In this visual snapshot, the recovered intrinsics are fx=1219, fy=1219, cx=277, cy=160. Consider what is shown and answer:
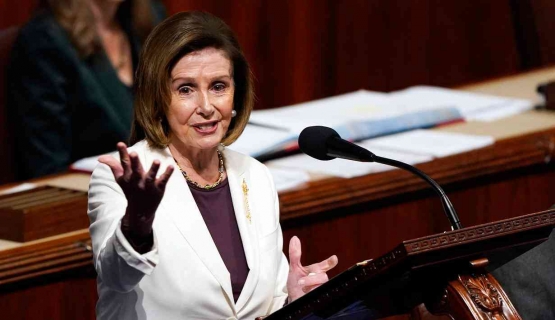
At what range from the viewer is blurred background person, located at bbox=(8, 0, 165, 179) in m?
3.93

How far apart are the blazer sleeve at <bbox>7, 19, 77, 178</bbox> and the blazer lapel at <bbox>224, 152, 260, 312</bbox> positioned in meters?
1.58

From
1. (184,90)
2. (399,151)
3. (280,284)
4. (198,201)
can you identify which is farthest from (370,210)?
(184,90)

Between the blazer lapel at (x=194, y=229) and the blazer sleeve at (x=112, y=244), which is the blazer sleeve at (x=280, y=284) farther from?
the blazer sleeve at (x=112, y=244)

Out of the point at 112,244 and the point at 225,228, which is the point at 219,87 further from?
the point at 112,244

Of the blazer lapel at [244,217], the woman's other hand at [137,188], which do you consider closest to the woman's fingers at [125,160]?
the woman's other hand at [137,188]

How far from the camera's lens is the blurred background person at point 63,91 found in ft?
12.9

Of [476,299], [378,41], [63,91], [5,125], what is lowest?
[476,299]

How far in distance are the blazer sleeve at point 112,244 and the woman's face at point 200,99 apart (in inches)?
6.9

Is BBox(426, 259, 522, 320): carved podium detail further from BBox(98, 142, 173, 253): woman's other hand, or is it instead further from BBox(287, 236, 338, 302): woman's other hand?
BBox(98, 142, 173, 253): woman's other hand

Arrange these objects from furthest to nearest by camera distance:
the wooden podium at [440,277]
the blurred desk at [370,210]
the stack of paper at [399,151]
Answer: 1. the stack of paper at [399,151]
2. the blurred desk at [370,210]
3. the wooden podium at [440,277]

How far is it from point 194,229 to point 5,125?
1.81 metres

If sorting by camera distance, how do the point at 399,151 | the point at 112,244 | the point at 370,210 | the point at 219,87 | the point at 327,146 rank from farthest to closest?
1. the point at 399,151
2. the point at 370,210
3. the point at 219,87
4. the point at 327,146
5. the point at 112,244

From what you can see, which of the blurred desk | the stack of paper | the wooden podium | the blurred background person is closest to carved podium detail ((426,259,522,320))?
the wooden podium

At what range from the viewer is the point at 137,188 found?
6.27 ft
